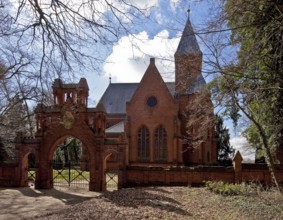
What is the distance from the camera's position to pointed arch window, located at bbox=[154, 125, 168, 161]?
1416 inches

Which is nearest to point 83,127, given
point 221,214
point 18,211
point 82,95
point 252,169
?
point 82,95

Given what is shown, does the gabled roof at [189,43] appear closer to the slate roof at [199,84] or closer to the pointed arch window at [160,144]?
the slate roof at [199,84]

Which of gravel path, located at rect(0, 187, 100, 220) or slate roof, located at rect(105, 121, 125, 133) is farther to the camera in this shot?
slate roof, located at rect(105, 121, 125, 133)

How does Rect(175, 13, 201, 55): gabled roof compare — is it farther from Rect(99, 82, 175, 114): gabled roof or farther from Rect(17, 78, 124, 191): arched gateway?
Rect(99, 82, 175, 114): gabled roof

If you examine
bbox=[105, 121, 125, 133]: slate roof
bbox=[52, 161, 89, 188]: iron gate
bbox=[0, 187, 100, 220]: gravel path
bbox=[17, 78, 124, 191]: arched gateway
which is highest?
bbox=[105, 121, 125, 133]: slate roof

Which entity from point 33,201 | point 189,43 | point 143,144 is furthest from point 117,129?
point 189,43

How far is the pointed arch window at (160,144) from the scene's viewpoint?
118ft

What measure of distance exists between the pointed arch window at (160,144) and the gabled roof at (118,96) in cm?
808

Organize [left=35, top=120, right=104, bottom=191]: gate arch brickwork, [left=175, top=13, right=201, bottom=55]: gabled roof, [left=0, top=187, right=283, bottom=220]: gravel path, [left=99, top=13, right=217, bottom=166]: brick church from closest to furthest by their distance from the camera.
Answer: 1. [left=175, top=13, right=201, bottom=55]: gabled roof
2. [left=0, top=187, right=283, bottom=220]: gravel path
3. [left=35, top=120, right=104, bottom=191]: gate arch brickwork
4. [left=99, top=13, right=217, bottom=166]: brick church

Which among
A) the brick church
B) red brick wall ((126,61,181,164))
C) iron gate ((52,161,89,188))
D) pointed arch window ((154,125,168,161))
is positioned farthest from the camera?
red brick wall ((126,61,181,164))

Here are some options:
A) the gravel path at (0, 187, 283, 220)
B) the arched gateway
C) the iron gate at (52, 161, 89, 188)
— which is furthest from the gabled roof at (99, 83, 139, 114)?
the gravel path at (0, 187, 283, 220)

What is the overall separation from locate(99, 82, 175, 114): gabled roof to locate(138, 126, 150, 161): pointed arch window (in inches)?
305

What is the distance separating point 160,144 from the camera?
119ft

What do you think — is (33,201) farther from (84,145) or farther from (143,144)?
(143,144)
